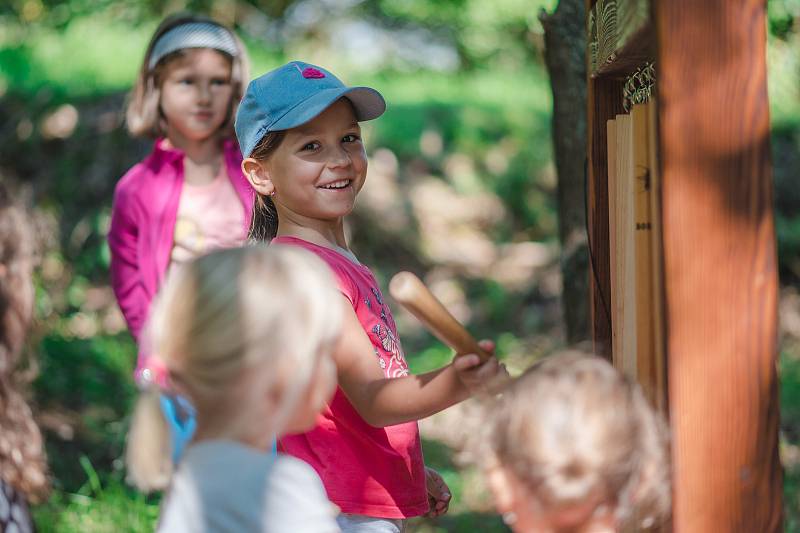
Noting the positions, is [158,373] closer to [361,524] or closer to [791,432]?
[361,524]

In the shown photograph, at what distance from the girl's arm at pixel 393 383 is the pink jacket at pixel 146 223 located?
1669 millimetres

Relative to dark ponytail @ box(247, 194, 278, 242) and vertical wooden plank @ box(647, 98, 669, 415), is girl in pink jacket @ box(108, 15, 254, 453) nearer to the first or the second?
dark ponytail @ box(247, 194, 278, 242)

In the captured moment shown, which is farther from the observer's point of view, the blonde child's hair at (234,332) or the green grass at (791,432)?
the green grass at (791,432)

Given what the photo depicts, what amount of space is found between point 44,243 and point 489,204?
151 inches

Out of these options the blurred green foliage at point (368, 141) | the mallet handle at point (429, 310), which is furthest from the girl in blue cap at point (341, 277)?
the blurred green foliage at point (368, 141)

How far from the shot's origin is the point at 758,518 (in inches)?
58.5

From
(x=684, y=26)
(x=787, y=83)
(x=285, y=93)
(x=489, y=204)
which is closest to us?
(x=684, y=26)

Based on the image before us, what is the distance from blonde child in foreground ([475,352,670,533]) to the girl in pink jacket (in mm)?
2217

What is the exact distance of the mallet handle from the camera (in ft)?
5.30

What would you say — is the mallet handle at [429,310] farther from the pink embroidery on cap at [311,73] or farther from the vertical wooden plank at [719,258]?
the pink embroidery on cap at [311,73]

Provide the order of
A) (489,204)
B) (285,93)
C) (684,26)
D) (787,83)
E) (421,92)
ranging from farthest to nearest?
(421,92), (489,204), (787,83), (285,93), (684,26)

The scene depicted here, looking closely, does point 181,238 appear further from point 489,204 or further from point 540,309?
point 489,204

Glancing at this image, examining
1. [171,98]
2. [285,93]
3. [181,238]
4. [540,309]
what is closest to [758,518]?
[285,93]

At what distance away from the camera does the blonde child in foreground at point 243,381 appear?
1.45 meters
